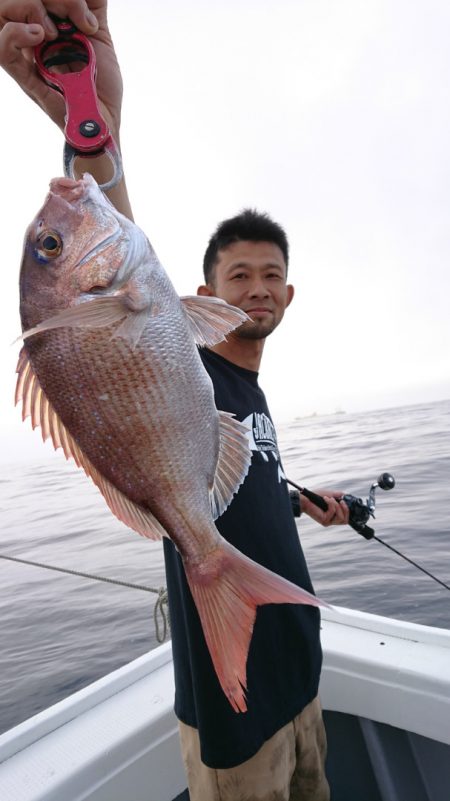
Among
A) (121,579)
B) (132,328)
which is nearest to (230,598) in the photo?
(132,328)

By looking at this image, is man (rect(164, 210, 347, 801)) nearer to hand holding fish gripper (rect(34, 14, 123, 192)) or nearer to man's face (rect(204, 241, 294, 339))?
man's face (rect(204, 241, 294, 339))

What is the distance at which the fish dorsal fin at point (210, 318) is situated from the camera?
3.99 ft

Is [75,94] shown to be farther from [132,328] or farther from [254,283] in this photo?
[254,283]

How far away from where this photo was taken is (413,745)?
2.16 meters

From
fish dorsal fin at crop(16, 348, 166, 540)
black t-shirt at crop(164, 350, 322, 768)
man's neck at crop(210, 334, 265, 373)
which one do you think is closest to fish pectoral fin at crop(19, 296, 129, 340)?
fish dorsal fin at crop(16, 348, 166, 540)

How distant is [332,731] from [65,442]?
2151mm

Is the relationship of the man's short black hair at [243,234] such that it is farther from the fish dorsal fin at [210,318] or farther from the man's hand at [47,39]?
the fish dorsal fin at [210,318]

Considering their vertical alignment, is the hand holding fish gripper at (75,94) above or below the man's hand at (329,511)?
above

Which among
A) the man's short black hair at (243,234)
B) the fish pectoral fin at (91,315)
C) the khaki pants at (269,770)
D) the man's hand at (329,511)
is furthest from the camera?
the man's hand at (329,511)

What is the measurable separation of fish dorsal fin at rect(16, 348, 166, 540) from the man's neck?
103cm

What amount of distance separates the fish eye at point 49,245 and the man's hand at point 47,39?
18.9 inches

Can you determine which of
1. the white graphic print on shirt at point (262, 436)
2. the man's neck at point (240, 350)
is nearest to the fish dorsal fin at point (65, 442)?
the white graphic print on shirt at point (262, 436)

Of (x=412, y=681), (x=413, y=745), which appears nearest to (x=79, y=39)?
(x=412, y=681)

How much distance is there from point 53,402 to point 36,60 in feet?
2.90
